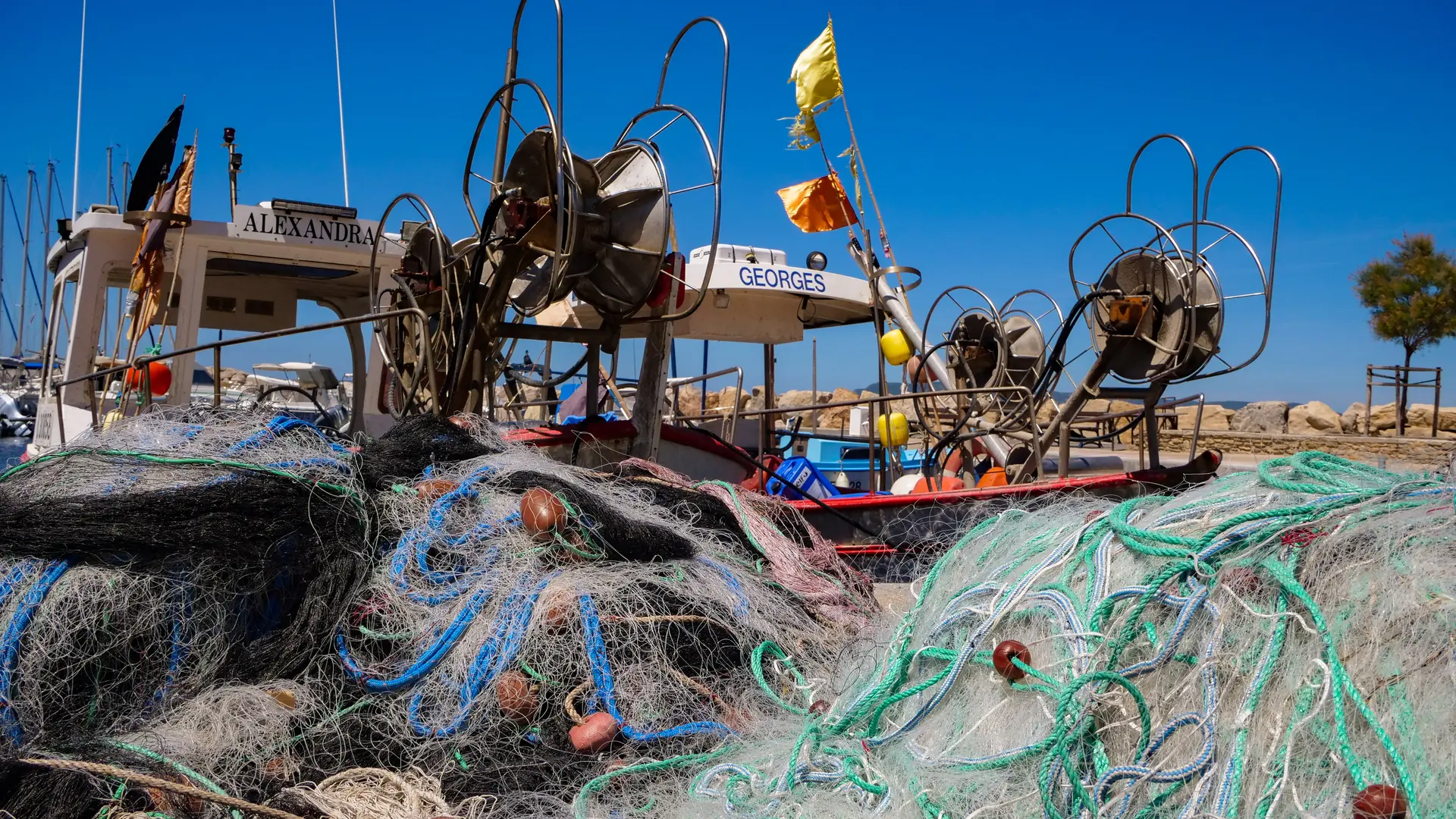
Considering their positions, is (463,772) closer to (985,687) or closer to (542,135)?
(985,687)

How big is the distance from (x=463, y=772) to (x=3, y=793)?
3.44 ft

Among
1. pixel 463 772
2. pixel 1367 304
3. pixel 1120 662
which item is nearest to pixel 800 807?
pixel 1120 662

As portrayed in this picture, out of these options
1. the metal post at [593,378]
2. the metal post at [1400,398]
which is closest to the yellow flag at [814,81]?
the metal post at [593,378]

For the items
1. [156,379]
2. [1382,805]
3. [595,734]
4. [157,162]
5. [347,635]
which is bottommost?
[595,734]

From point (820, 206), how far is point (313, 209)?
463 centimetres

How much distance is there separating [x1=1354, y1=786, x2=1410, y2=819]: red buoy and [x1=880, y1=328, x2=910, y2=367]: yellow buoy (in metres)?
7.47

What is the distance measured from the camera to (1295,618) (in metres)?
2.12

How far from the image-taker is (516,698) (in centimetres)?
295

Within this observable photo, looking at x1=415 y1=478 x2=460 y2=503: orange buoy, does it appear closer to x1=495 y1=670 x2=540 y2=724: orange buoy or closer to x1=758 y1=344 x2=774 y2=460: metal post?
x1=495 y1=670 x2=540 y2=724: orange buoy

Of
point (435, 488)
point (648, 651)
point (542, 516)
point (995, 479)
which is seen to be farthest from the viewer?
point (995, 479)

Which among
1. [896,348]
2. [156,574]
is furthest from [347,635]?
[896,348]

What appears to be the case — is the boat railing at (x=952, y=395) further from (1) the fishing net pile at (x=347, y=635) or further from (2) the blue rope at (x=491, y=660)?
(2) the blue rope at (x=491, y=660)

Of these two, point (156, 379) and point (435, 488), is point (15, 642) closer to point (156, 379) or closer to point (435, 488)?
point (435, 488)

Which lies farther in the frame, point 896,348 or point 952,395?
point 896,348
